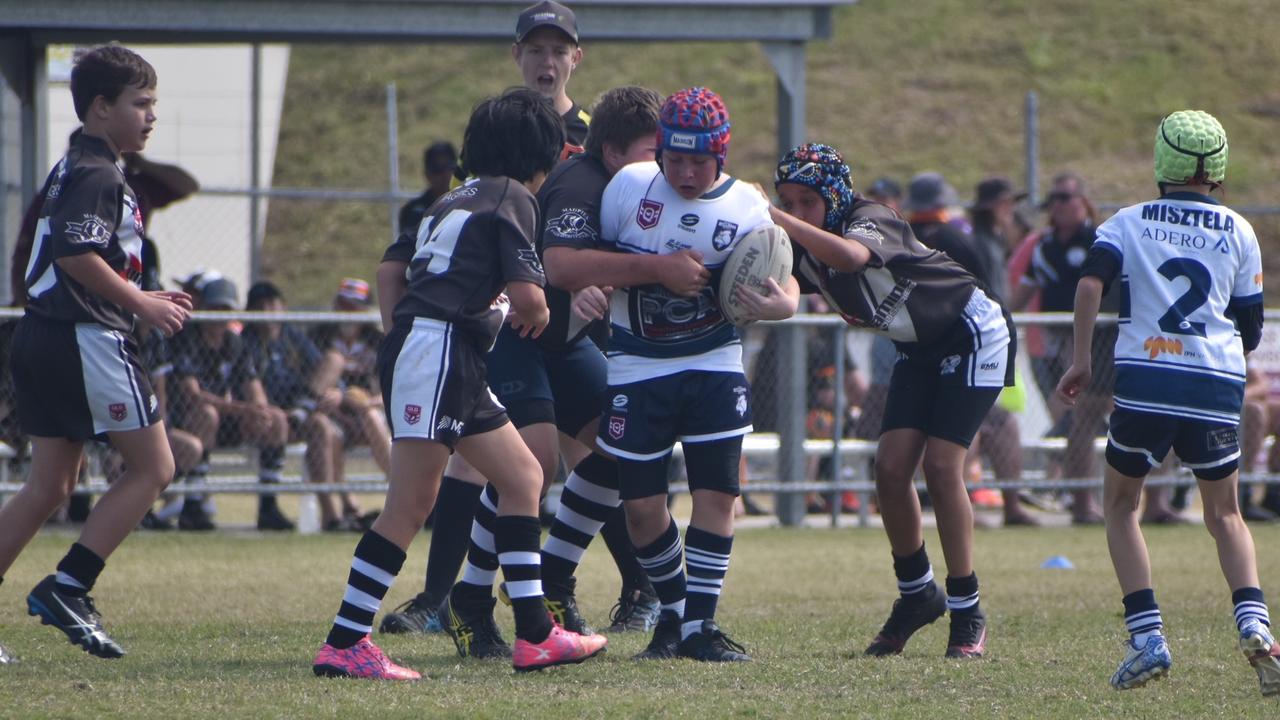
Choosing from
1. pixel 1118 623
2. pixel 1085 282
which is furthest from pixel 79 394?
pixel 1118 623

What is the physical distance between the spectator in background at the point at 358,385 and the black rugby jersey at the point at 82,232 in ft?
17.9

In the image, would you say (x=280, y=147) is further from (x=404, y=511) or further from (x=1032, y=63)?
(x=404, y=511)

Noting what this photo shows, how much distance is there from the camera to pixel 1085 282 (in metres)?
5.13

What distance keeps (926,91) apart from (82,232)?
28156mm

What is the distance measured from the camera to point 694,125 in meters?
5.17

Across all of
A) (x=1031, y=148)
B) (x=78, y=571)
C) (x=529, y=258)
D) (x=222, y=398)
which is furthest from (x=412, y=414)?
(x=1031, y=148)

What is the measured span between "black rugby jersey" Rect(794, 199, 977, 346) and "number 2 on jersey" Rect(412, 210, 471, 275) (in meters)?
1.30

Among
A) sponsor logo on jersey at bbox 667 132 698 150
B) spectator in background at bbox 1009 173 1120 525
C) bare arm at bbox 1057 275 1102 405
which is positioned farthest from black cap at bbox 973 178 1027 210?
sponsor logo on jersey at bbox 667 132 698 150

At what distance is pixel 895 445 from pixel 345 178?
2282 centimetres

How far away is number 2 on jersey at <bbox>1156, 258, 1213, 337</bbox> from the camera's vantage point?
506 cm

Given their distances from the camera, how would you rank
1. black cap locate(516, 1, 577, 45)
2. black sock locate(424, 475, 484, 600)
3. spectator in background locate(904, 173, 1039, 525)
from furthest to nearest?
spectator in background locate(904, 173, 1039, 525), black cap locate(516, 1, 577, 45), black sock locate(424, 475, 484, 600)

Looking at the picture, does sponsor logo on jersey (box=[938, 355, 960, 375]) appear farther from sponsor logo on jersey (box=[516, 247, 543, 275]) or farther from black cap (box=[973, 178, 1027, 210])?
black cap (box=[973, 178, 1027, 210])

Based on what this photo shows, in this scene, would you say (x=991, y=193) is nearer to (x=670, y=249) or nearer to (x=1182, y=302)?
(x=1182, y=302)

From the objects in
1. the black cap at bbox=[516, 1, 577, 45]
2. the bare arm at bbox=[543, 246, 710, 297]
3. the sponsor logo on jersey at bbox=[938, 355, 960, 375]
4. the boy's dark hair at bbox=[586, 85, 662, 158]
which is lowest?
the sponsor logo on jersey at bbox=[938, 355, 960, 375]
